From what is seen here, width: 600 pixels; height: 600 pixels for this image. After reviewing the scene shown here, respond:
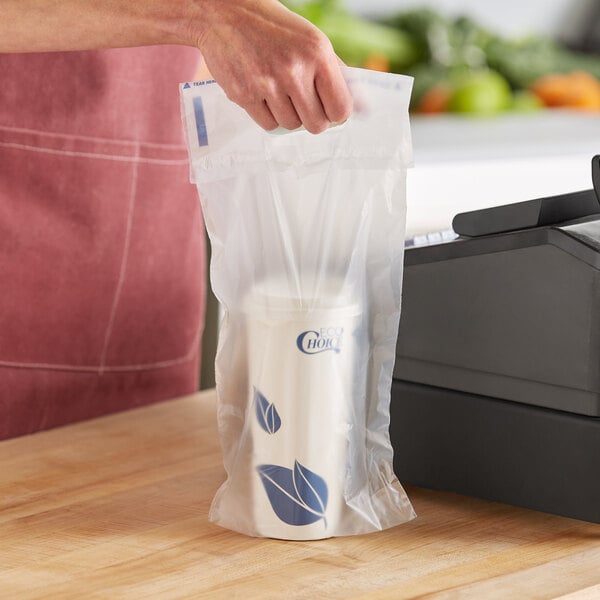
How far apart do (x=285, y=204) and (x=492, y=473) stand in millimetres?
277

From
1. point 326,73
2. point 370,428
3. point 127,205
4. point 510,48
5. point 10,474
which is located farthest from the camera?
point 510,48

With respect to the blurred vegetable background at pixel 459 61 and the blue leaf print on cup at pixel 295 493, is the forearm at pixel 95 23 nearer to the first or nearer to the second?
the blue leaf print on cup at pixel 295 493

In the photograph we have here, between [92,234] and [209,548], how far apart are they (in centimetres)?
51

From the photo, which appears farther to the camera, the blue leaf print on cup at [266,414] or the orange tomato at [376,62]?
the orange tomato at [376,62]

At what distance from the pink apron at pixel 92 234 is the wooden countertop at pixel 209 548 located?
0.23m

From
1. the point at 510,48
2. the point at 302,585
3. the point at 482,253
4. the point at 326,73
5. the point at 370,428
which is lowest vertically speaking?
the point at 302,585

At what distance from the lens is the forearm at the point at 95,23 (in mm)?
792

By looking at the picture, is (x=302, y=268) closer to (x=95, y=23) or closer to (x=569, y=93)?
(x=95, y=23)

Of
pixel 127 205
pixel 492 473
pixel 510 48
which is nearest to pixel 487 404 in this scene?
pixel 492 473

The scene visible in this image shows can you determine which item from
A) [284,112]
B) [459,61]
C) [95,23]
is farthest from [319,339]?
[459,61]

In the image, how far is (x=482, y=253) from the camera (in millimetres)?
853

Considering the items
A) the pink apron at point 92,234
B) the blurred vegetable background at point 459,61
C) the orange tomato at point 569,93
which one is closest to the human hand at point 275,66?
the pink apron at point 92,234

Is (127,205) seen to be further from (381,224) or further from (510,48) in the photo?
(510,48)

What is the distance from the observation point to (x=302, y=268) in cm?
80
